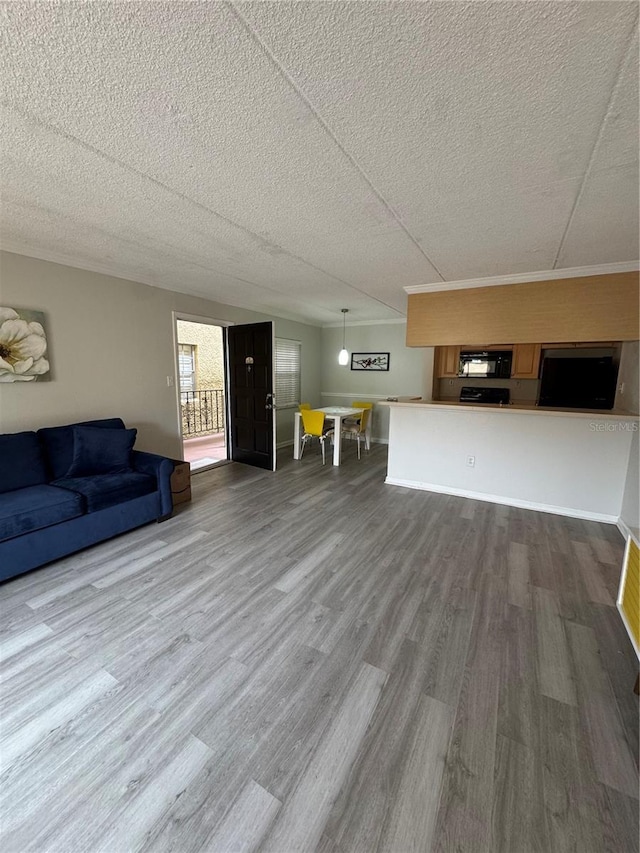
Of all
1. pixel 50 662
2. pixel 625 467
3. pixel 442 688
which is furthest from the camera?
pixel 625 467

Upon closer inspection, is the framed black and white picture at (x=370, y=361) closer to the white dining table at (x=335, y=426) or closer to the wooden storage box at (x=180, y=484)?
the white dining table at (x=335, y=426)

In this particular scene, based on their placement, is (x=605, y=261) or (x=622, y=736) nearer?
(x=622, y=736)

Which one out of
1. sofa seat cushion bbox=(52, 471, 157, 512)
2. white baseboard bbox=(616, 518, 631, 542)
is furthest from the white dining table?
white baseboard bbox=(616, 518, 631, 542)

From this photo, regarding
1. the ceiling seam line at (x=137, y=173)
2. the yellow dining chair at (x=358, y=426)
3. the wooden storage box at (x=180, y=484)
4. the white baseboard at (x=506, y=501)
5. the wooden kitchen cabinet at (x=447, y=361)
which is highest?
the ceiling seam line at (x=137, y=173)

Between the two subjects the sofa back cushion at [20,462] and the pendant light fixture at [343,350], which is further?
the pendant light fixture at [343,350]

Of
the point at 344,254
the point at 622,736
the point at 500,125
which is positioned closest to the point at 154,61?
the point at 500,125

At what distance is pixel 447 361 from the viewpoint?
5656 millimetres

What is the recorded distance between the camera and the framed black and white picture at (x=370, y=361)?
6962 mm

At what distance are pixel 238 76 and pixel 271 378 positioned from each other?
3.73 metres

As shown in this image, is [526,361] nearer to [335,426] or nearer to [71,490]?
[335,426]

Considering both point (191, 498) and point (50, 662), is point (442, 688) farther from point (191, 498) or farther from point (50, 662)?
point (191, 498)

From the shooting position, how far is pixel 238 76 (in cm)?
121

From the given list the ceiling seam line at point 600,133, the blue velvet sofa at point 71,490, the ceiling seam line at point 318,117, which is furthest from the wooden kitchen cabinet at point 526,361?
the blue velvet sofa at point 71,490

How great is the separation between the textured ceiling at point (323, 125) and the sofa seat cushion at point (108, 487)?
6.54ft
